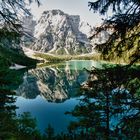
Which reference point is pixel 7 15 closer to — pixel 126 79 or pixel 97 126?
pixel 126 79

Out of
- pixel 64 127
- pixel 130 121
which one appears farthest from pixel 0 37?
pixel 64 127

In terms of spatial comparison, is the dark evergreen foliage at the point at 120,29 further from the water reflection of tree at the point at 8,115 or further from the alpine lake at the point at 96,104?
the water reflection of tree at the point at 8,115

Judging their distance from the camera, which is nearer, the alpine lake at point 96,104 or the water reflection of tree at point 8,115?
the alpine lake at point 96,104

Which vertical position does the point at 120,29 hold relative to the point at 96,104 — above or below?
above

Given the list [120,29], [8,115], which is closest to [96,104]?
[8,115]

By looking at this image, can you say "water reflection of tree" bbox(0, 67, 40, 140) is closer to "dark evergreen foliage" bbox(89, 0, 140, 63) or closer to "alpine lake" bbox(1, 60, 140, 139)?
"alpine lake" bbox(1, 60, 140, 139)

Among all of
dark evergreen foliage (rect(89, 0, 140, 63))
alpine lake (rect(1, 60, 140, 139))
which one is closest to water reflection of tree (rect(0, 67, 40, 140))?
alpine lake (rect(1, 60, 140, 139))

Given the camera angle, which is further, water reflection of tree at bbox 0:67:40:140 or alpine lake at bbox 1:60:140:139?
water reflection of tree at bbox 0:67:40:140

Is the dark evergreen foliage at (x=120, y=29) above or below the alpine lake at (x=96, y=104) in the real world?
above

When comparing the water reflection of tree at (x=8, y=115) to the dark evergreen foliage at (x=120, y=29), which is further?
the water reflection of tree at (x=8, y=115)

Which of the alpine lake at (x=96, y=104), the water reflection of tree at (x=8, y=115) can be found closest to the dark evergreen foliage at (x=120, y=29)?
the alpine lake at (x=96, y=104)

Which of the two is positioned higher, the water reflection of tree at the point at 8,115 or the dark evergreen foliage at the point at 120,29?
the dark evergreen foliage at the point at 120,29

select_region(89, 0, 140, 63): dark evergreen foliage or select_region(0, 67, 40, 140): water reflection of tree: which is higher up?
select_region(89, 0, 140, 63): dark evergreen foliage

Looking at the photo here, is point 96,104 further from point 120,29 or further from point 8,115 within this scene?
point 120,29
